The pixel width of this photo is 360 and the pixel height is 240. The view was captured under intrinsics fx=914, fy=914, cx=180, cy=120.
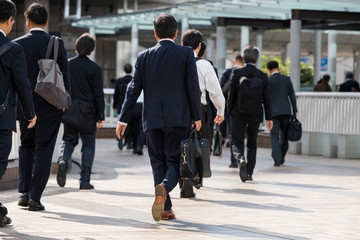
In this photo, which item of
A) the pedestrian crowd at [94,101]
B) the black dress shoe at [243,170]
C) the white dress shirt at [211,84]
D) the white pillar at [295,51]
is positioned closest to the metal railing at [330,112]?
the white pillar at [295,51]

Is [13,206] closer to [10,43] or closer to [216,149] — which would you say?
[10,43]

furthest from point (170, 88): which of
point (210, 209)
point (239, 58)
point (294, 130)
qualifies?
point (294, 130)

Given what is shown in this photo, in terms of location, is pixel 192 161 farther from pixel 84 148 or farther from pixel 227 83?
pixel 227 83

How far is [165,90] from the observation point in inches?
305

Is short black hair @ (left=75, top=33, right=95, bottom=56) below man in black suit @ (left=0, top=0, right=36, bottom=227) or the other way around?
the other way around

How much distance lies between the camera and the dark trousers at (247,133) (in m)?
12.0

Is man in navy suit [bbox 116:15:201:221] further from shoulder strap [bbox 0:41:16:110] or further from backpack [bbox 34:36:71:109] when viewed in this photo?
shoulder strap [bbox 0:41:16:110]

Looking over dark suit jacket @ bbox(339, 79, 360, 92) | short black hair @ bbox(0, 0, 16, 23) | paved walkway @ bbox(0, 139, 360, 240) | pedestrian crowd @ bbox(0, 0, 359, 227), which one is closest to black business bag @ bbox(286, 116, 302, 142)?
paved walkway @ bbox(0, 139, 360, 240)

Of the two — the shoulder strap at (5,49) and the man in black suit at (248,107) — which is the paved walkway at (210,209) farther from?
the shoulder strap at (5,49)

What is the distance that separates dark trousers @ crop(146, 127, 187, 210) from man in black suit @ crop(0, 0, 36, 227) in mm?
1160

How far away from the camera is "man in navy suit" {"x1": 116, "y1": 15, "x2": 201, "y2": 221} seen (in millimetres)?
7715

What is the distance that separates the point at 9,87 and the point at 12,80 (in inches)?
3.4

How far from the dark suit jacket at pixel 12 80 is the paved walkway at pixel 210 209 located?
865mm

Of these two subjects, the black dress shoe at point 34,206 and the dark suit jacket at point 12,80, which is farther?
the black dress shoe at point 34,206
